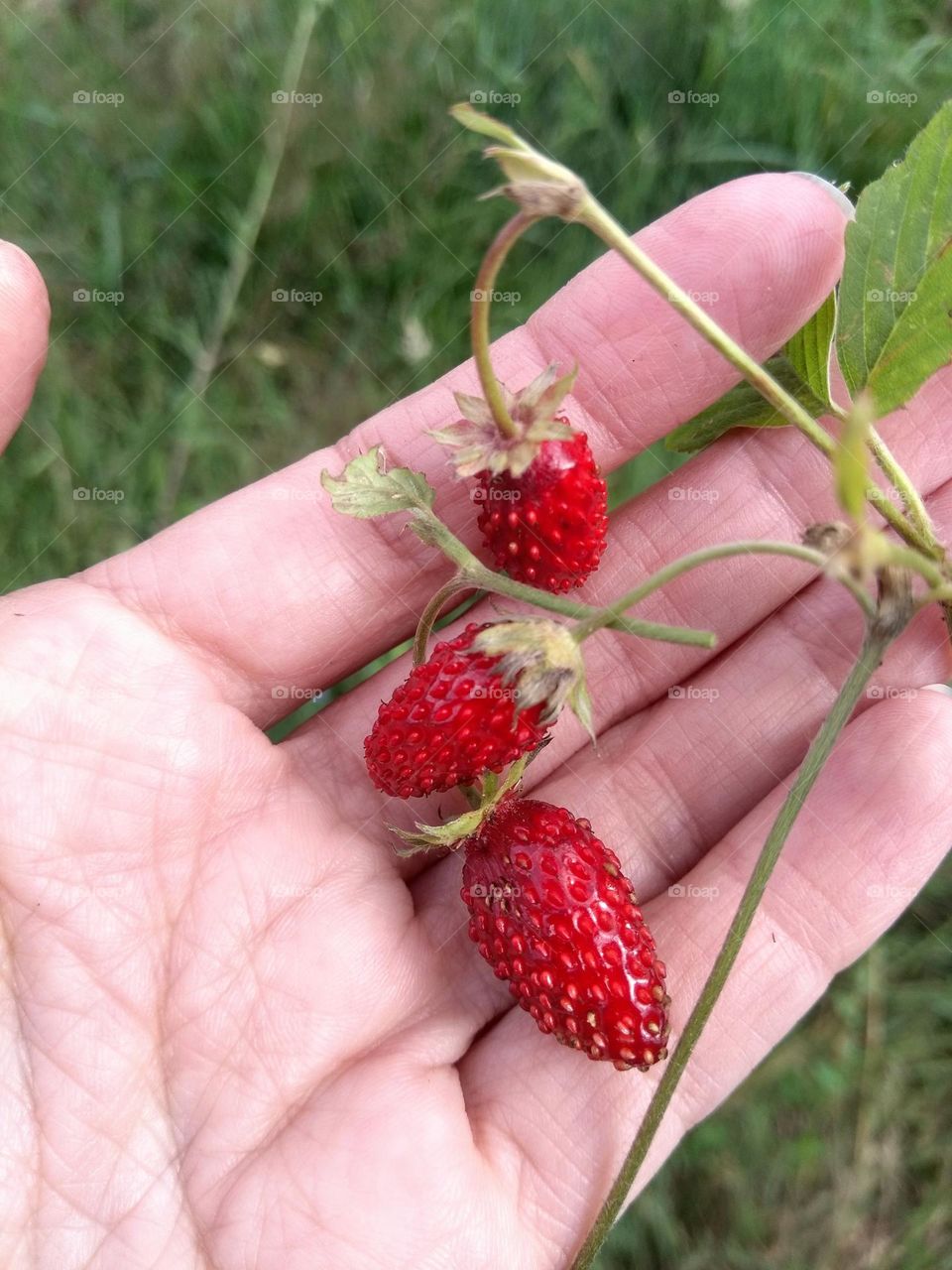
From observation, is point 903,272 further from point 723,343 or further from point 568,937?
point 568,937

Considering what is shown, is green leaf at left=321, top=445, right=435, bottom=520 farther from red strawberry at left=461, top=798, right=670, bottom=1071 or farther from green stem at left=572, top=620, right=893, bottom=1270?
green stem at left=572, top=620, right=893, bottom=1270

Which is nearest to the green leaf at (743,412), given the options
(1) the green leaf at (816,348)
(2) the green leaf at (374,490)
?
(1) the green leaf at (816,348)

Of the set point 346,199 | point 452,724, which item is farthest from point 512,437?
point 346,199

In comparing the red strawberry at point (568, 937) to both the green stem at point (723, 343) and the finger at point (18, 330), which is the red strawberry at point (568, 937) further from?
the finger at point (18, 330)

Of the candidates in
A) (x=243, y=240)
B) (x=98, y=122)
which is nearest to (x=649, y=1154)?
(x=243, y=240)

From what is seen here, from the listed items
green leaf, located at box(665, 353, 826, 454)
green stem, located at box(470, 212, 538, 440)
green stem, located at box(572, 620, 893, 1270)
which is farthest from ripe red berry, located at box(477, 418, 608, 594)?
green stem, located at box(572, 620, 893, 1270)
